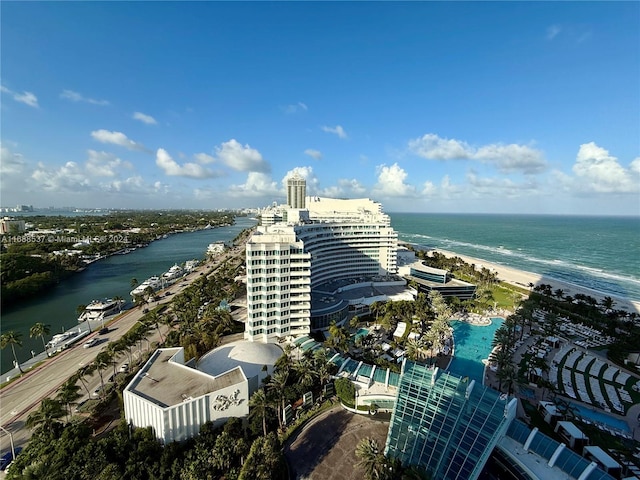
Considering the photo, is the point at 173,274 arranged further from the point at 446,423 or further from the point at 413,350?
the point at 446,423

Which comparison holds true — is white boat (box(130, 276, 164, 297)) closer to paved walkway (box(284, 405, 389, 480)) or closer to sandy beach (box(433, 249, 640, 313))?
paved walkway (box(284, 405, 389, 480))

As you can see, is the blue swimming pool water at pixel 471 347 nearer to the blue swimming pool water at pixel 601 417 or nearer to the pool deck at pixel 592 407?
the pool deck at pixel 592 407

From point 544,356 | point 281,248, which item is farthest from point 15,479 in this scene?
point 544,356

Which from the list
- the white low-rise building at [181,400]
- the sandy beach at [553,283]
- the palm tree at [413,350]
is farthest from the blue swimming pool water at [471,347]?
the sandy beach at [553,283]

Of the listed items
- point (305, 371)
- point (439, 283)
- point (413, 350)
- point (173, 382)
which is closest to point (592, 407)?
point (413, 350)

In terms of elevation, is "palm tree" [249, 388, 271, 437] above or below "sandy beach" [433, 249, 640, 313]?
above

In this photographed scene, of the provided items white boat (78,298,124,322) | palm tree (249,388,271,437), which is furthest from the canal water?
palm tree (249,388,271,437)
